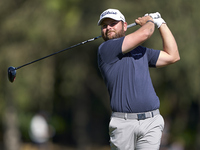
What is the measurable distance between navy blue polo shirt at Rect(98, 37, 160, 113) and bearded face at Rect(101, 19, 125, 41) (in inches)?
6.8

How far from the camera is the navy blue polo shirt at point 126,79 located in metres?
4.72

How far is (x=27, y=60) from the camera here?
1631 cm

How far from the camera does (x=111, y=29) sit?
499 centimetres

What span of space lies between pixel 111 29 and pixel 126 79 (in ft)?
1.97

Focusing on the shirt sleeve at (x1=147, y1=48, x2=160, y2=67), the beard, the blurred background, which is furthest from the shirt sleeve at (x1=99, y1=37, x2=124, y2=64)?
the blurred background

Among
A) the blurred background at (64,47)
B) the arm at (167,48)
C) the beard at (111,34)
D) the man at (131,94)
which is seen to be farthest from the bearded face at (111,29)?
the blurred background at (64,47)

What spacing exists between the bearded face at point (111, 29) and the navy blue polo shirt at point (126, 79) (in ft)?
A: 0.56

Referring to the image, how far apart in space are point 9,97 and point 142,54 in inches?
544

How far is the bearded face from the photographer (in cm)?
500

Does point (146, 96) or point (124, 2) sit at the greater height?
point (124, 2)

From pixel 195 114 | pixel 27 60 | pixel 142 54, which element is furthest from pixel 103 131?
pixel 142 54

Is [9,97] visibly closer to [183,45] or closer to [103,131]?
[183,45]

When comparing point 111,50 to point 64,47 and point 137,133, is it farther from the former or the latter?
point 64,47

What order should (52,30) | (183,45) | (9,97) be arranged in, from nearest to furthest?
(183,45) < (52,30) < (9,97)
